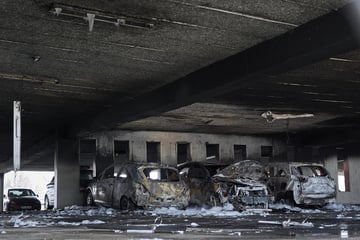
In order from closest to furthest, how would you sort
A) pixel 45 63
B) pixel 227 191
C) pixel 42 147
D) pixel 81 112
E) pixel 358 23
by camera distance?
pixel 358 23
pixel 45 63
pixel 227 191
pixel 81 112
pixel 42 147

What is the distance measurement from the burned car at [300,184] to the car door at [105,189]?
528cm

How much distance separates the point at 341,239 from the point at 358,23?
324 cm

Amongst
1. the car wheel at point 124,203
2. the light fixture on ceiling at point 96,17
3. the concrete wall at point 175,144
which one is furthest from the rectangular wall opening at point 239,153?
the light fixture on ceiling at point 96,17

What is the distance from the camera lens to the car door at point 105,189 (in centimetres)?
1611

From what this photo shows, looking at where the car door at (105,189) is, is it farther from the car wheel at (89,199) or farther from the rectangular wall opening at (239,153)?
the rectangular wall opening at (239,153)

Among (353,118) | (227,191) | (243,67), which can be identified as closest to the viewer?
(243,67)

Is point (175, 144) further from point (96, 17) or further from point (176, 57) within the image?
point (96, 17)

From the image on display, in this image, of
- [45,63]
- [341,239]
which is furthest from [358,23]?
[45,63]

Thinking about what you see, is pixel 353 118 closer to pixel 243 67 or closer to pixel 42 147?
pixel 243 67

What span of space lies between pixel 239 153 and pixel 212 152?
4.45 feet

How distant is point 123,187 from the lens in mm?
15203

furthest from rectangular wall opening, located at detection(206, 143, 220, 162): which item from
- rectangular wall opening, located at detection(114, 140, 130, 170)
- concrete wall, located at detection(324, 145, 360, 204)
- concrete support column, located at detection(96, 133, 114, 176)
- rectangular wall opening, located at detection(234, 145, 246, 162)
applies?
concrete wall, located at detection(324, 145, 360, 204)

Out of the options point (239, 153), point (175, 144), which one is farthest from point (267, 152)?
point (175, 144)

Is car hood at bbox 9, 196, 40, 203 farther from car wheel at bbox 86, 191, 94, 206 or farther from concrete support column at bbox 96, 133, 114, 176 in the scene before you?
car wheel at bbox 86, 191, 94, 206
